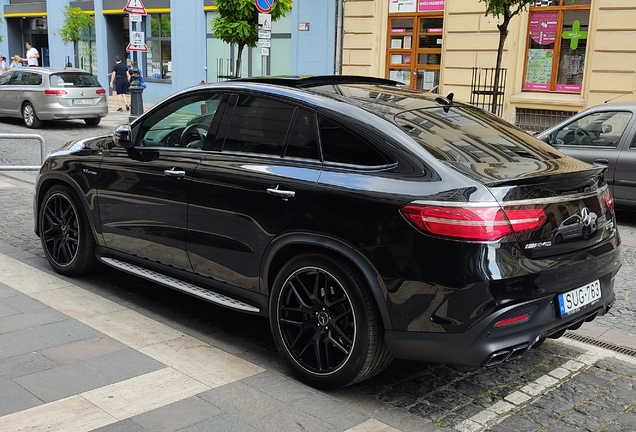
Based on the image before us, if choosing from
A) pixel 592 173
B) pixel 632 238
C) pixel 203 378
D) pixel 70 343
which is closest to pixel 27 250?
pixel 70 343

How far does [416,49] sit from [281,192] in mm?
15760

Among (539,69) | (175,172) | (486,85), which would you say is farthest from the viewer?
(486,85)

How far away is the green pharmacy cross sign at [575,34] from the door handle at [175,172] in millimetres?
13544

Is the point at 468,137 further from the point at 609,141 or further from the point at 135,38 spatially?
the point at 135,38

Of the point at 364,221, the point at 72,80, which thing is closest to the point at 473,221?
the point at 364,221

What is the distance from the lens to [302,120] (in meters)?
4.20

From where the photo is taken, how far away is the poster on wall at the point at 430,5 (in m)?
18.2

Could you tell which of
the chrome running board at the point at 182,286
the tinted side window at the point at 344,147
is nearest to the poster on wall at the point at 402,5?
the chrome running board at the point at 182,286

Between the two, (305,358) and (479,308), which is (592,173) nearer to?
(479,308)

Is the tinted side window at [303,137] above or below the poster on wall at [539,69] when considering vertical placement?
below

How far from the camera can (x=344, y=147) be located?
157 inches

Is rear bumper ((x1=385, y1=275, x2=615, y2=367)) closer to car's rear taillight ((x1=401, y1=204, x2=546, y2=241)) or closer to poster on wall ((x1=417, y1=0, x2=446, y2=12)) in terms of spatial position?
car's rear taillight ((x1=401, y1=204, x2=546, y2=241))

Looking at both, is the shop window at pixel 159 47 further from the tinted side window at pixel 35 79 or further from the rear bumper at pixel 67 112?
the tinted side window at pixel 35 79

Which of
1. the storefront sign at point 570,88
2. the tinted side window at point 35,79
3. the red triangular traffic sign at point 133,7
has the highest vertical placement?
the red triangular traffic sign at point 133,7
